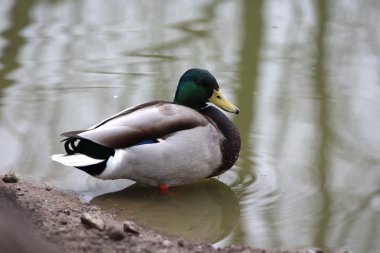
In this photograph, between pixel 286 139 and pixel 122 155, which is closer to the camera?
pixel 122 155

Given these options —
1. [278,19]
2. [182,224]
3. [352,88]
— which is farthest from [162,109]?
[278,19]

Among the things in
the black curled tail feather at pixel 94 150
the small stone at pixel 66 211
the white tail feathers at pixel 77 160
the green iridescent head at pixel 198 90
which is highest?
the green iridescent head at pixel 198 90

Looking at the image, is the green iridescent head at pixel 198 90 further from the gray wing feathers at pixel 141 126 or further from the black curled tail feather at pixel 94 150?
the black curled tail feather at pixel 94 150

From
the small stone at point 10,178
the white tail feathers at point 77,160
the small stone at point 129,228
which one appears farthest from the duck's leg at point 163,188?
the small stone at point 129,228

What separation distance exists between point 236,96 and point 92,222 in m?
3.32

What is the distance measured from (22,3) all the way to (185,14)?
7.10 ft

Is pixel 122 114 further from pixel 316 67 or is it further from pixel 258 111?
pixel 316 67

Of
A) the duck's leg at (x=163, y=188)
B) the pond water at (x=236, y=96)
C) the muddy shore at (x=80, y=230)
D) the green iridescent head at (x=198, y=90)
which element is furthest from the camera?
the green iridescent head at (x=198, y=90)

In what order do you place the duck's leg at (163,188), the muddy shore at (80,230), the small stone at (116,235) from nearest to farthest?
1. the muddy shore at (80,230)
2. the small stone at (116,235)
3. the duck's leg at (163,188)

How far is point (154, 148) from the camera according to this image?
20.2 ft

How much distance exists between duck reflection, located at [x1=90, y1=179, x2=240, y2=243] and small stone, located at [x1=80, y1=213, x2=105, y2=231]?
72 cm

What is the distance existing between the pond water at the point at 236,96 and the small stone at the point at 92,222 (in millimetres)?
783

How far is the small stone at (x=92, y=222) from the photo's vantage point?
5094 millimetres

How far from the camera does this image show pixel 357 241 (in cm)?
558
